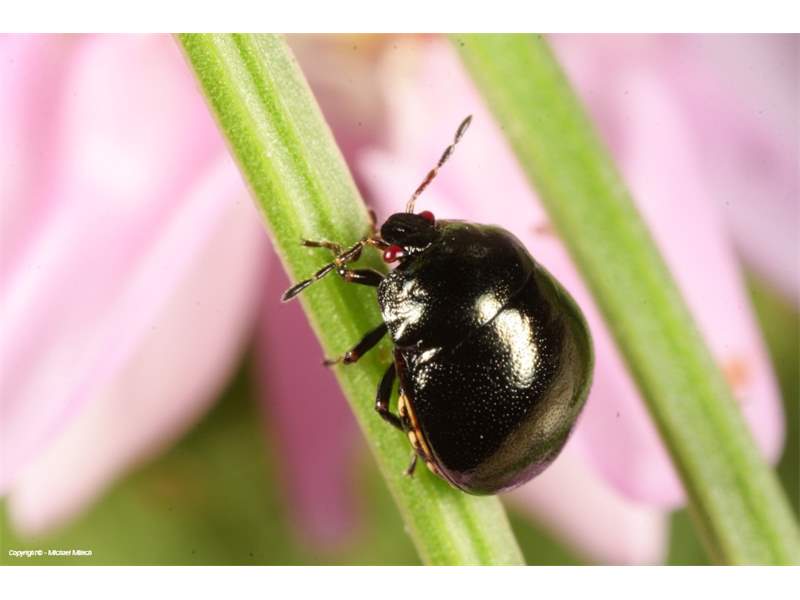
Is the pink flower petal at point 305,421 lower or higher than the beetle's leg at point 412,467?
lower

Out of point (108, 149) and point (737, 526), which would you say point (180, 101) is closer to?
point (108, 149)

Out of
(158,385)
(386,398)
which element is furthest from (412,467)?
(158,385)

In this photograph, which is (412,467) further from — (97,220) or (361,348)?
(97,220)

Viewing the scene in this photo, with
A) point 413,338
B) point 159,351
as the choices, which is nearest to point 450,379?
point 413,338
